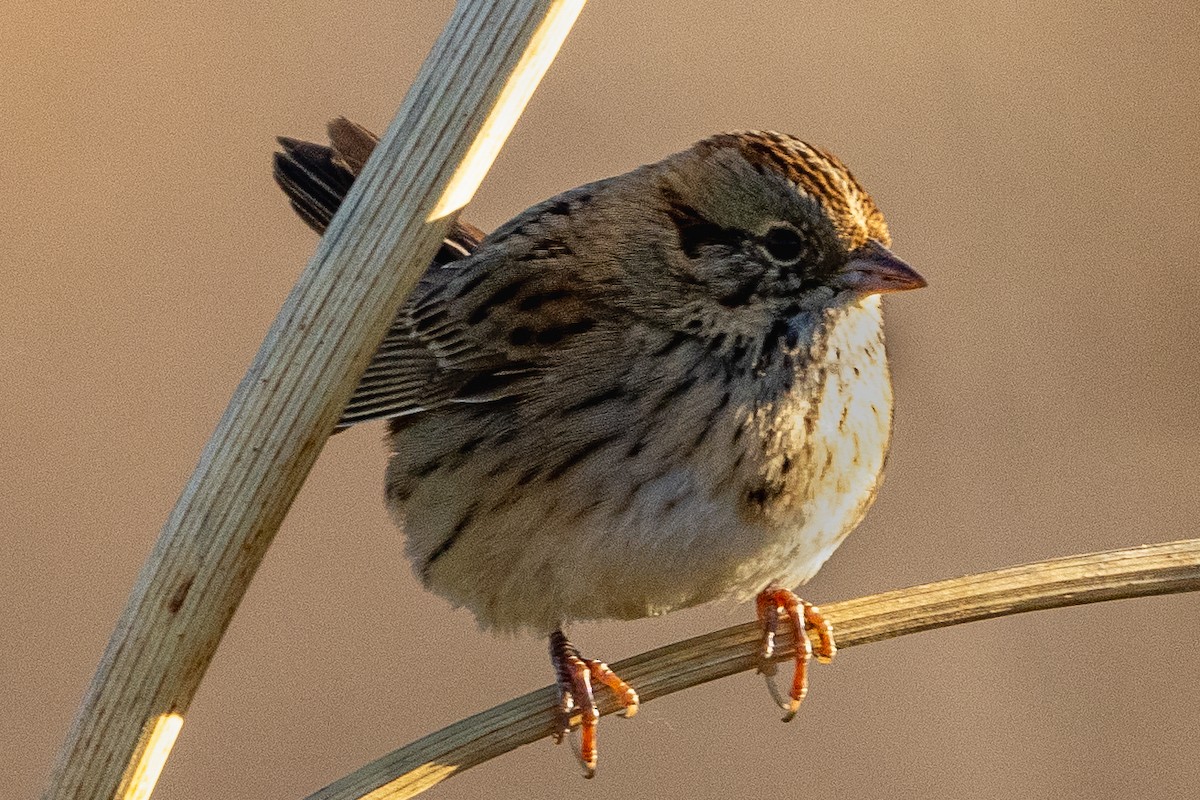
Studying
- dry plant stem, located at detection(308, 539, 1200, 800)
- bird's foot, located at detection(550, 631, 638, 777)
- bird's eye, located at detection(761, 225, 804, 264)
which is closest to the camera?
dry plant stem, located at detection(308, 539, 1200, 800)

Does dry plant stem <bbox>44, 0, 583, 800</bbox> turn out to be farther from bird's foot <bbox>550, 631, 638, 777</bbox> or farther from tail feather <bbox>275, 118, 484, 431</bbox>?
tail feather <bbox>275, 118, 484, 431</bbox>

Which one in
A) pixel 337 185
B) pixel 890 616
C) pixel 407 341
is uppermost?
pixel 337 185

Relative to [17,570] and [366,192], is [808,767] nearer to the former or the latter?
[17,570]

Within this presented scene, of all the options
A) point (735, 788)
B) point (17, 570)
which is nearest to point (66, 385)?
point (17, 570)

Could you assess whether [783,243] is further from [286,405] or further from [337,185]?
[286,405]

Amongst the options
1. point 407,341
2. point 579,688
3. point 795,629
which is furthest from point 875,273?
point 407,341

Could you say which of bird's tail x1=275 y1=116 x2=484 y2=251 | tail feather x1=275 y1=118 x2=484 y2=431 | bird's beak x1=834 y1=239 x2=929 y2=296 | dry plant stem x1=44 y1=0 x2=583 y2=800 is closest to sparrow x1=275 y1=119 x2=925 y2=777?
bird's beak x1=834 y1=239 x2=929 y2=296
